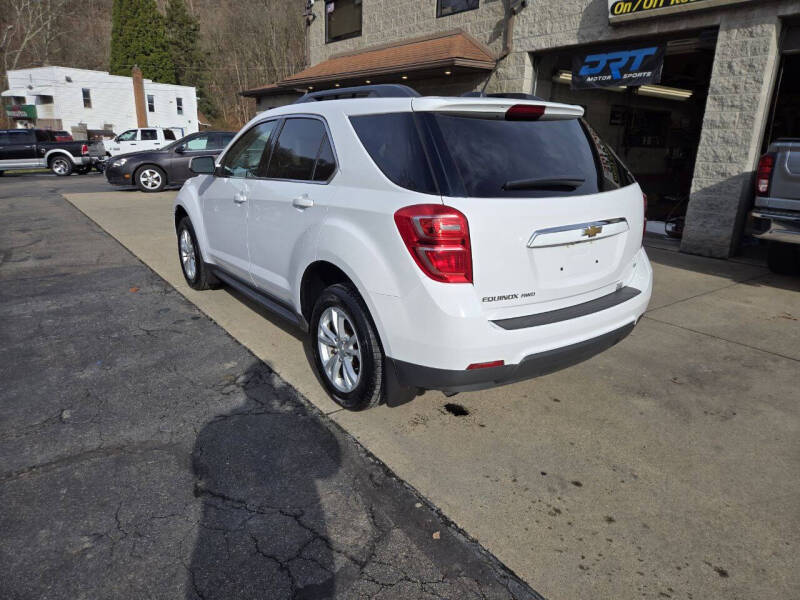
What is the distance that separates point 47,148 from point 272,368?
2540 centimetres

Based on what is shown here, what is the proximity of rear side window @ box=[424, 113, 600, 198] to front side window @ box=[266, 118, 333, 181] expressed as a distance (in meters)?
0.89

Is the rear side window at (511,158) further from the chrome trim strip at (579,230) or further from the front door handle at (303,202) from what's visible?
the front door handle at (303,202)

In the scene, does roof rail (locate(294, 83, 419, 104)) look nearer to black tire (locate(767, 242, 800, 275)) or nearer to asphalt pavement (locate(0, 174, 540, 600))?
asphalt pavement (locate(0, 174, 540, 600))

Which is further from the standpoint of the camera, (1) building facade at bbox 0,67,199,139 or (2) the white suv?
(1) building facade at bbox 0,67,199,139

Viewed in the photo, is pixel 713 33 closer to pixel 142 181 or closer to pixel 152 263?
pixel 152 263

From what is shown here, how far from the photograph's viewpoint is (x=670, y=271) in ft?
23.7

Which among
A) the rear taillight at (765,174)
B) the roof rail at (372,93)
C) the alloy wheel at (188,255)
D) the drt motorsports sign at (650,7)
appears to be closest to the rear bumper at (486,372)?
the roof rail at (372,93)

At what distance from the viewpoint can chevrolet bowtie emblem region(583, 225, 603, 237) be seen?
292cm

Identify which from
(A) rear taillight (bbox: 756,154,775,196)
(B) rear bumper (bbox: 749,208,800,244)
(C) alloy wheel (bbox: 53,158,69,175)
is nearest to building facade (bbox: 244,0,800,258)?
(A) rear taillight (bbox: 756,154,775,196)

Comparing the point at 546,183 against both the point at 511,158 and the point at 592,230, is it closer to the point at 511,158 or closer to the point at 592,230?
the point at 511,158

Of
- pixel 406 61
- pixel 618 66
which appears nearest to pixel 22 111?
pixel 406 61

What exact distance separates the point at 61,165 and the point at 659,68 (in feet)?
78.7

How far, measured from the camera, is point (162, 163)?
15820 mm

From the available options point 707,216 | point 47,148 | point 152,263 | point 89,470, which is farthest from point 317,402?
point 47,148
